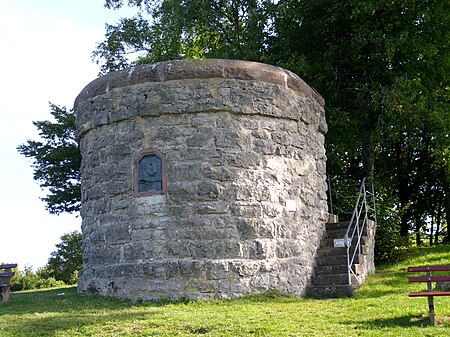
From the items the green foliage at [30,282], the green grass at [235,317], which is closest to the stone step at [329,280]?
the green grass at [235,317]

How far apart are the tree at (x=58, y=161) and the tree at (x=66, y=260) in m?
5.39

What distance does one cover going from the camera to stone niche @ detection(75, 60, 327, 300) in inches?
392

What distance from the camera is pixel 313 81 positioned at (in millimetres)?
16656

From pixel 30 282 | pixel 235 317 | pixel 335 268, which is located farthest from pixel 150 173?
pixel 30 282

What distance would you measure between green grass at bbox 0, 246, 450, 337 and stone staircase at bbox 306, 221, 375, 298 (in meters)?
0.34

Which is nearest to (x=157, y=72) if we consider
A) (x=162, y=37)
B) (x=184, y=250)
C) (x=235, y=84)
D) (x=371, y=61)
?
(x=235, y=84)

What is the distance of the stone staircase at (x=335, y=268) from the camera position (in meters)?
10.7

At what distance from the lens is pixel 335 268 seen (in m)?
11.2

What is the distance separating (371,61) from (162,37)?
8719 mm

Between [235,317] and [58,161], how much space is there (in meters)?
11.8

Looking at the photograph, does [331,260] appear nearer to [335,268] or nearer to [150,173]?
[335,268]

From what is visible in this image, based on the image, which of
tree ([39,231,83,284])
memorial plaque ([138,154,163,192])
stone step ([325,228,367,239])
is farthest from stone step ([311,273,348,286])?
tree ([39,231,83,284])

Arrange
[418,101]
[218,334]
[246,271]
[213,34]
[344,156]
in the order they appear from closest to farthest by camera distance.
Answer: [218,334] → [246,271] → [418,101] → [344,156] → [213,34]

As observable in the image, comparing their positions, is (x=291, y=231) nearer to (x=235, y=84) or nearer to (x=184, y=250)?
(x=184, y=250)
